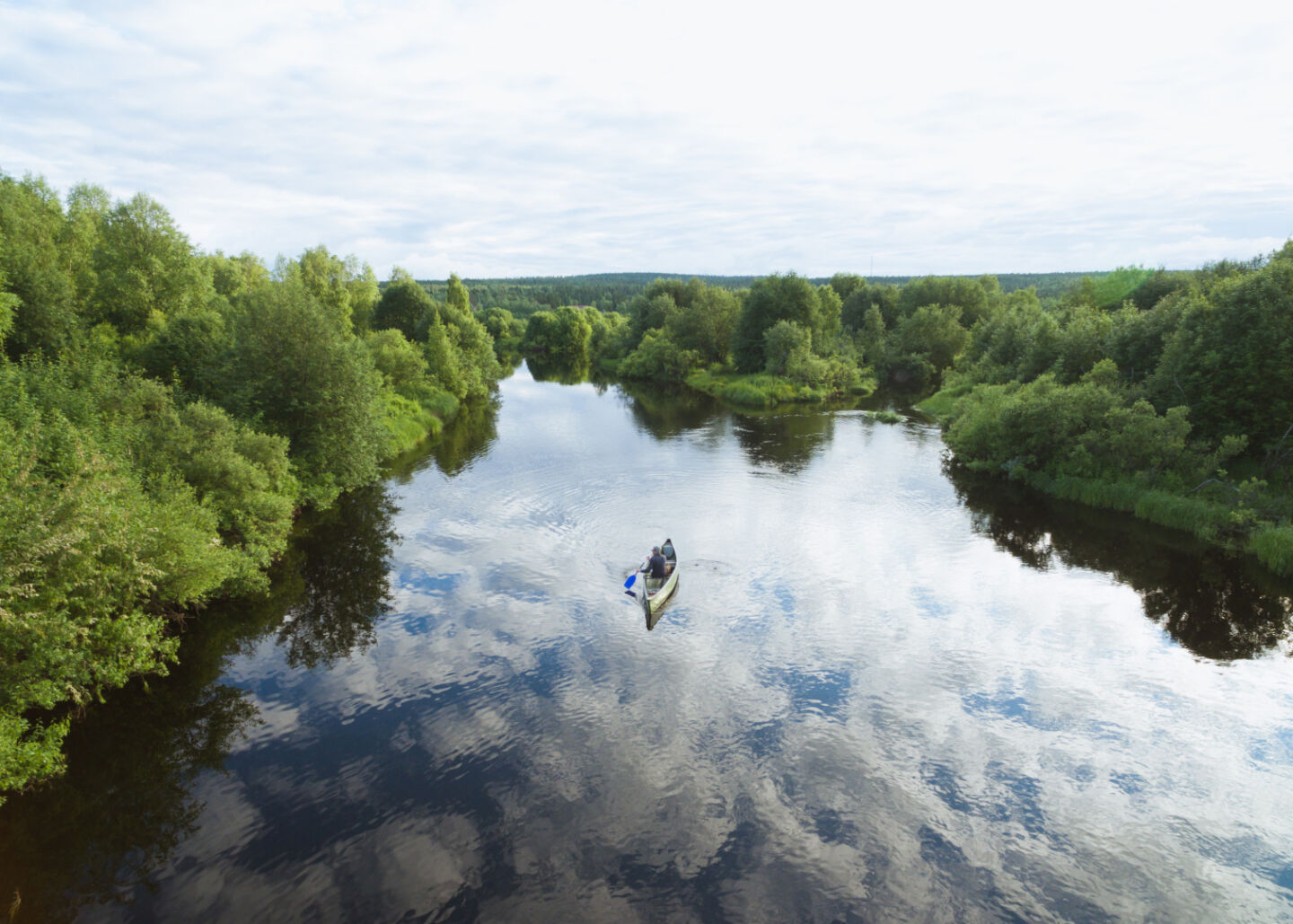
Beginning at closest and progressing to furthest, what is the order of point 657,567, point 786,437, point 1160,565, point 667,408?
point 657,567 < point 1160,565 < point 786,437 < point 667,408

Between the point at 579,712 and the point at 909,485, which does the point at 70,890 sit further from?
the point at 909,485

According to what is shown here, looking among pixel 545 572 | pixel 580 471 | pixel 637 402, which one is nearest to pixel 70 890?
pixel 545 572

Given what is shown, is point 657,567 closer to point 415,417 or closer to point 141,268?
point 141,268

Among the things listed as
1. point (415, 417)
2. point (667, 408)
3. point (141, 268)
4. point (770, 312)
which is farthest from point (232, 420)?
point (770, 312)

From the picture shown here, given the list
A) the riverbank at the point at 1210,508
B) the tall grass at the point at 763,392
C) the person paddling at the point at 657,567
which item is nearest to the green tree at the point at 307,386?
the person paddling at the point at 657,567

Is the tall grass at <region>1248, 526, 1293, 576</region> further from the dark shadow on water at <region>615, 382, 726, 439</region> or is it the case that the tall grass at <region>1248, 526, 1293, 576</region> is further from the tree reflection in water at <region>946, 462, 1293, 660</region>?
the dark shadow on water at <region>615, 382, 726, 439</region>

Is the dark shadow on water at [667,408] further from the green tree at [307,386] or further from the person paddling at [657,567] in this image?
the person paddling at [657,567]

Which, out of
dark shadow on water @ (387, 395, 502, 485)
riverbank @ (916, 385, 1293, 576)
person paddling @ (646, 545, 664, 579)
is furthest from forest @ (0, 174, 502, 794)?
riverbank @ (916, 385, 1293, 576)
